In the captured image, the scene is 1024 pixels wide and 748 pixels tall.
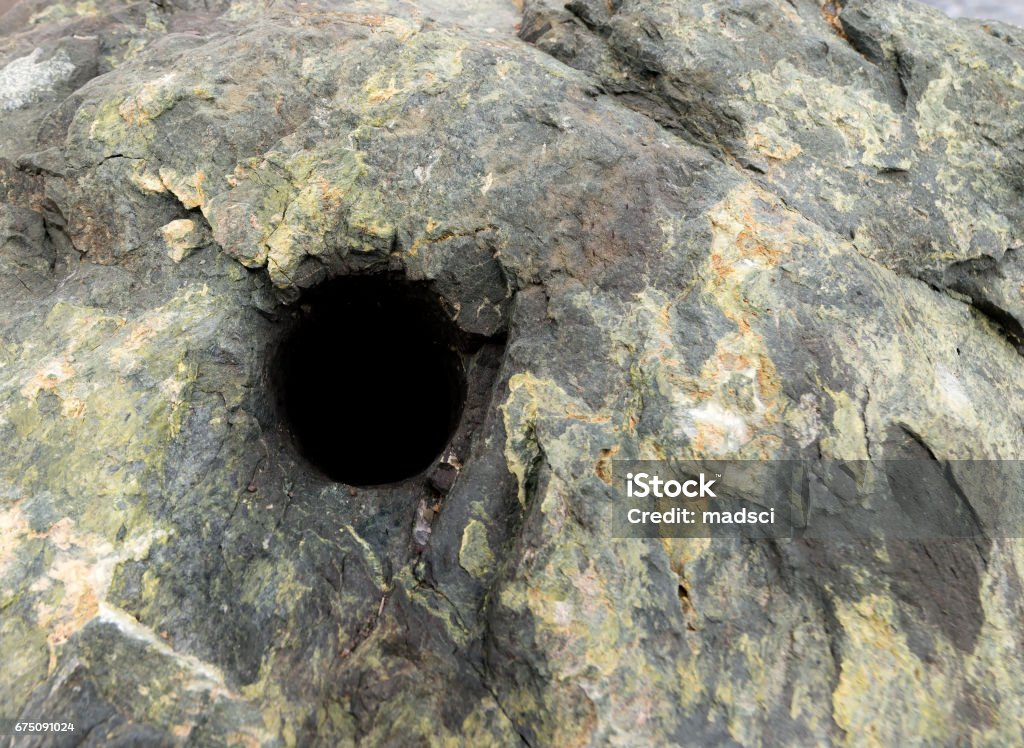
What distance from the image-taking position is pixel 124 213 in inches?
93.3

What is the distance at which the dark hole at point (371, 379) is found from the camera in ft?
8.06

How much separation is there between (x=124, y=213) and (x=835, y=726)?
2.70m

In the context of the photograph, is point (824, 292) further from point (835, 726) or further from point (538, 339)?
point (835, 726)

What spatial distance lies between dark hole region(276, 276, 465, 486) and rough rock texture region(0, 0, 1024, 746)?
0.14m

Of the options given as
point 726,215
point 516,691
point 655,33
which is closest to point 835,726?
point 516,691

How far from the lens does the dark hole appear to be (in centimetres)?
246

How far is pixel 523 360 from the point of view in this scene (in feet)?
6.74

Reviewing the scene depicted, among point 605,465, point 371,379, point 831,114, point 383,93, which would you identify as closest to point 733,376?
point 605,465

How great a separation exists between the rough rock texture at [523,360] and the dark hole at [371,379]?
137mm

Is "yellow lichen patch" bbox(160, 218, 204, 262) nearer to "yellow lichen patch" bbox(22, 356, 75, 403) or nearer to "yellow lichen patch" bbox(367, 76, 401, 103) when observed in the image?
"yellow lichen patch" bbox(22, 356, 75, 403)

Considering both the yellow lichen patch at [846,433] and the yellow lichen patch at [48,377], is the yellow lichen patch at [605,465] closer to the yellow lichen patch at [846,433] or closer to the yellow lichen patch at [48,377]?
the yellow lichen patch at [846,433]

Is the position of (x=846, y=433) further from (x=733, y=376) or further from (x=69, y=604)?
(x=69, y=604)

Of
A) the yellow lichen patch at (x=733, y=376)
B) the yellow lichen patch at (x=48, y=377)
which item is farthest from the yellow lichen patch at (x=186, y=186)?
the yellow lichen patch at (x=733, y=376)

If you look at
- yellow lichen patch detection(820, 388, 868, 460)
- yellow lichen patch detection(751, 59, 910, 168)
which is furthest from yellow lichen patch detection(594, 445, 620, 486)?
yellow lichen patch detection(751, 59, 910, 168)
